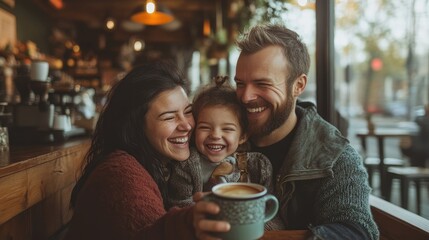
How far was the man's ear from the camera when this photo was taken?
79.1 inches

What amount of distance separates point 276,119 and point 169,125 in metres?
0.54

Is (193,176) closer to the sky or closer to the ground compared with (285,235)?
closer to the sky

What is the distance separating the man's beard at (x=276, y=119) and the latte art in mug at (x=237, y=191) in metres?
0.86

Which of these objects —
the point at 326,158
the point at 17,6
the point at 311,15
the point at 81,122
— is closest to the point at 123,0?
the point at 17,6

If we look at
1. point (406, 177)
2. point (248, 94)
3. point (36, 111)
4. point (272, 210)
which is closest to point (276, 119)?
point (248, 94)

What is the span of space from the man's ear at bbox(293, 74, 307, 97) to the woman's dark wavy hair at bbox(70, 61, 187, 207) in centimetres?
63

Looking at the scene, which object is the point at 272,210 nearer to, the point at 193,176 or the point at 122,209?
the point at 122,209

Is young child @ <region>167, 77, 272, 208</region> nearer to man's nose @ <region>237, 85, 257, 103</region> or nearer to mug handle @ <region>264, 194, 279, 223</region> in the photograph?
man's nose @ <region>237, 85, 257, 103</region>

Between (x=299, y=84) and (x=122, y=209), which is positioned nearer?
(x=122, y=209)

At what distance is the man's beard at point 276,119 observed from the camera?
1.92 metres

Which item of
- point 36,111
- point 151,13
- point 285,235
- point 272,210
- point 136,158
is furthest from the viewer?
point 151,13

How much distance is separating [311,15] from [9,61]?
204 inches

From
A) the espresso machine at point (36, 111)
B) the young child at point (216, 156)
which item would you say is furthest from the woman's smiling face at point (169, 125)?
the espresso machine at point (36, 111)

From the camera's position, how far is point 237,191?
1065mm
